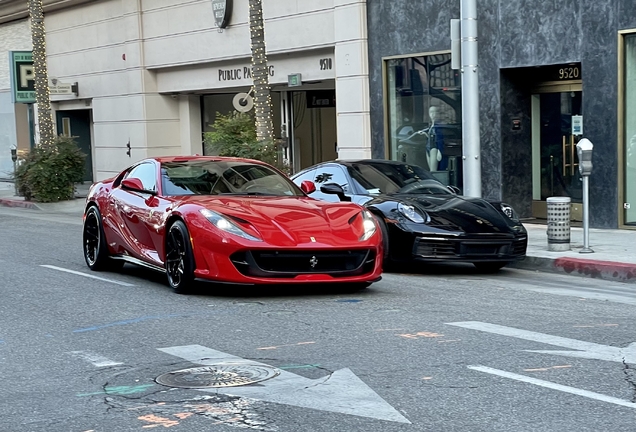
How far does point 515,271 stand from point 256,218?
433 cm

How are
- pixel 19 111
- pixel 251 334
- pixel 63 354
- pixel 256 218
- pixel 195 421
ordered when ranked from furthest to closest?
pixel 19 111, pixel 256 218, pixel 251 334, pixel 63 354, pixel 195 421

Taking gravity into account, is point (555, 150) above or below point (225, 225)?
above

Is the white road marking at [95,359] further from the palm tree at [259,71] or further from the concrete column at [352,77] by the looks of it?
the concrete column at [352,77]

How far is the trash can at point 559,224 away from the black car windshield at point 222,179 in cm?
366

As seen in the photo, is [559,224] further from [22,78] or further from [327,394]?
[22,78]

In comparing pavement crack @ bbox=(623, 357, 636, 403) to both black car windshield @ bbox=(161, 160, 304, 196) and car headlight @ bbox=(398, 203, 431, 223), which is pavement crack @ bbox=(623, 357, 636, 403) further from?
car headlight @ bbox=(398, 203, 431, 223)

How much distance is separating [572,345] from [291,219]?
10.8ft

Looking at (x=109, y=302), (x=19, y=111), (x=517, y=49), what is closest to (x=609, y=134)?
(x=517, y=49)

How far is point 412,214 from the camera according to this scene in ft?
38.5

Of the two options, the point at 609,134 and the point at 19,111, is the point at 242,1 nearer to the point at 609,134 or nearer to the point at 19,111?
the point at 609,134

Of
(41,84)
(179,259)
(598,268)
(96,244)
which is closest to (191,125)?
(41,84)

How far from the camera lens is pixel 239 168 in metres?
11.1

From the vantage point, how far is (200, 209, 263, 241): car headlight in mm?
9289

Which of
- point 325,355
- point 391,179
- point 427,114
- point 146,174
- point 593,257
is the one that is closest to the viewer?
point 325,355
